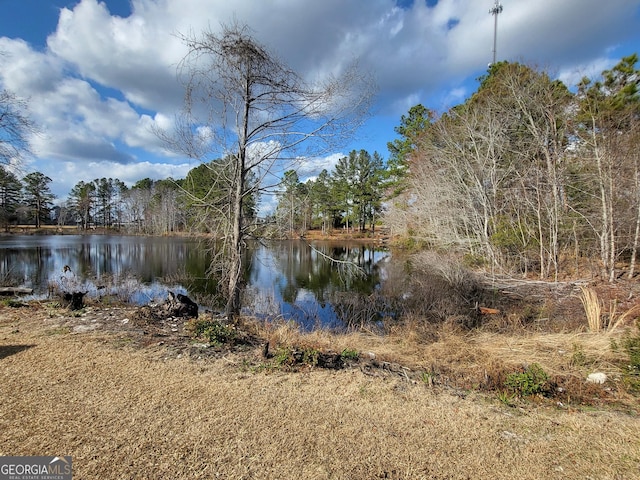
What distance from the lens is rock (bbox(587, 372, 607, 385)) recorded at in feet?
13.3

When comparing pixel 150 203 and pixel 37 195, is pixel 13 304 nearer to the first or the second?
pixel 150 203

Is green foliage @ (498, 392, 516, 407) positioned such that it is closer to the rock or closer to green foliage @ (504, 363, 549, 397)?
Answer: green foliage @ (504, 363, 549, 397)

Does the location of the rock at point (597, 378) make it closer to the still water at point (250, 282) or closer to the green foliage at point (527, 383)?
the green foliage at point (527, 383)

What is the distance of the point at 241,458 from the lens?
2.39 meters

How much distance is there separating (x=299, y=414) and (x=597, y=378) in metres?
3.93

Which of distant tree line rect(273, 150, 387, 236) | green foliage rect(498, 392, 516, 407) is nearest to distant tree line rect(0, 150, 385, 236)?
distant tree line rect(273, 150, 387, 236)

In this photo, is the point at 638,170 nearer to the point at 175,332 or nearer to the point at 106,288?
the point at 175,332

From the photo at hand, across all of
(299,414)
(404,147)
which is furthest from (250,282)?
(404,147)

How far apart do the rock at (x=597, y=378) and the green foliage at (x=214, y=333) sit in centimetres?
505

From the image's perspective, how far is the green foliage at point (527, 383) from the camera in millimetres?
3652

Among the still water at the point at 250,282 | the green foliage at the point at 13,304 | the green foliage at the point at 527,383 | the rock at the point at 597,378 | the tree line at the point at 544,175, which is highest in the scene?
the tree line at the point at 544,175

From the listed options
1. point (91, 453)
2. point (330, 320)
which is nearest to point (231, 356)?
point (91, 453)

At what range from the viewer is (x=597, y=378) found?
407 cm

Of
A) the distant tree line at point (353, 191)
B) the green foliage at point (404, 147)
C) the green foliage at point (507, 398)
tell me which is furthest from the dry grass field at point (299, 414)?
the distant tree line at point (353, 191)
